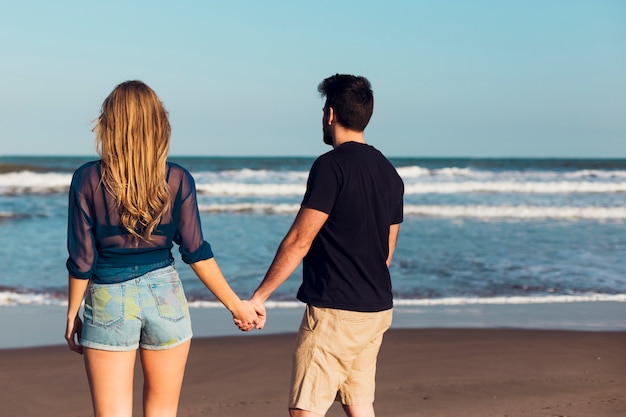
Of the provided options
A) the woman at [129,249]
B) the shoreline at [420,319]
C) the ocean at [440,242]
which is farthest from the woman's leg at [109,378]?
the ocean at [440,242]

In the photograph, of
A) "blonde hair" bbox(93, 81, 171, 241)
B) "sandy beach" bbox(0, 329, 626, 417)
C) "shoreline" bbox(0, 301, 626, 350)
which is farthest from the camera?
"shoreline" bbox(0, 301, 626, 350)

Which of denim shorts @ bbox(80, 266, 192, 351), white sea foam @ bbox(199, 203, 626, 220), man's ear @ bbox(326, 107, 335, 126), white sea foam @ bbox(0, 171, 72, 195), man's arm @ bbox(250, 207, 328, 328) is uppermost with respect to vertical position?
man's ear @ bbox(326, 107, 335, 126)

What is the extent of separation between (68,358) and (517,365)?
3.48 metres

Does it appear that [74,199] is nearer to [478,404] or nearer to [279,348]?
[478,404]

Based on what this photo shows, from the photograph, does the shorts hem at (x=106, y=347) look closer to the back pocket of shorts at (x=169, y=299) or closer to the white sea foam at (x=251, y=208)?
the back pocket of shorts at (x=169, y=299)

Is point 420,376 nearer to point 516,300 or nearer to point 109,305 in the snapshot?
point 109,305

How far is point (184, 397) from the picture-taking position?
16.4ft

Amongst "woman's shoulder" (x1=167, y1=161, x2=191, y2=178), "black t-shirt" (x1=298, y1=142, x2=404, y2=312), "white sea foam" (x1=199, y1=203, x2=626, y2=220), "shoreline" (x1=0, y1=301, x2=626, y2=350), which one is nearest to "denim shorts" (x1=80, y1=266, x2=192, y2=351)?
"woman's shoulder" (x1=167, y1=161, x2=191, y2=178)

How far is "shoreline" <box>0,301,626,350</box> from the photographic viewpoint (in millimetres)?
6758

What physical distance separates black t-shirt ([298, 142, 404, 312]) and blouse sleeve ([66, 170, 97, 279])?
832 mm

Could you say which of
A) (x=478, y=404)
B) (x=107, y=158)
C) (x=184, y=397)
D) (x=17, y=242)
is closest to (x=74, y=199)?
(x=107, y=158)

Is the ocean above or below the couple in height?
below

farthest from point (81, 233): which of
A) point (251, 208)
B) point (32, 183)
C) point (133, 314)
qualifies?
point (32, 183)

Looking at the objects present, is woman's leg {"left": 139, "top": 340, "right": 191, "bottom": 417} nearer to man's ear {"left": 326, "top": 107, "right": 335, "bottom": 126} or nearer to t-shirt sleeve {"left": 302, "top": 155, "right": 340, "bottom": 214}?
t-shirt sleeve {"left": 302, "top": 155, "right": 340, "bottom": 214}
